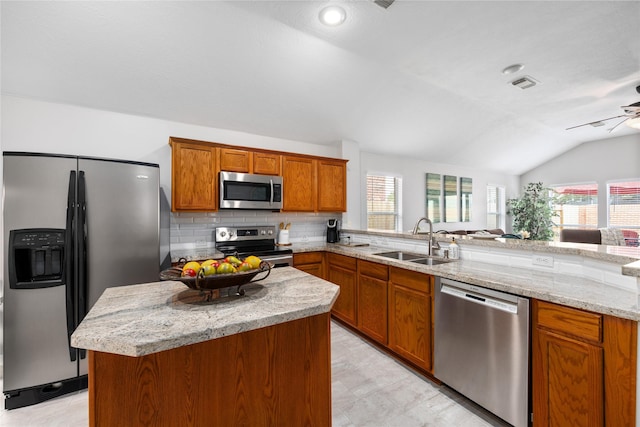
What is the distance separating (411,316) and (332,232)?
2044 mm

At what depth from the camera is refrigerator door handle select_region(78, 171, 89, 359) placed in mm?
2115

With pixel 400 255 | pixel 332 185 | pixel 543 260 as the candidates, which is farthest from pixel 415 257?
pixel 332 185

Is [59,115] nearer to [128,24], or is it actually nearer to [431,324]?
[128,24]

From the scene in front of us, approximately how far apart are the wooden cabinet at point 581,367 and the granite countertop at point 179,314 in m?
1.22

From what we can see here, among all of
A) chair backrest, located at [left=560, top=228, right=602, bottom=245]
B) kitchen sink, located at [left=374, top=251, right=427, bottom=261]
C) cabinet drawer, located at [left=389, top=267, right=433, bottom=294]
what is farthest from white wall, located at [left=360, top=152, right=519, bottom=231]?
cabinet drawer, located at [left=389, top=267, right=433, bottom=294]

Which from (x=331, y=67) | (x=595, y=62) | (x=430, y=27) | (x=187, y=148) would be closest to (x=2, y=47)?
(x=187, y=148)

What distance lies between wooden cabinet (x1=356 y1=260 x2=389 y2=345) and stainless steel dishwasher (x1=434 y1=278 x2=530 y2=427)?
1.93 ft

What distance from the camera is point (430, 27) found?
2420 millimetres

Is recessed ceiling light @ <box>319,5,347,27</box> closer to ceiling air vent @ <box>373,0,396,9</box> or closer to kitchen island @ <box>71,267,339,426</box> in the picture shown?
ceiling air vent @ <box>373,0,396,9</box>

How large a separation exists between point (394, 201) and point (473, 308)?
3.78 metres

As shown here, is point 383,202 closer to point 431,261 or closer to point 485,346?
point 431,261

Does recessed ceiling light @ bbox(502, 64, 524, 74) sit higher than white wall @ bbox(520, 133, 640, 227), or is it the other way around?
recessed ceiling light @ bbox(502, 64, 524, 74)

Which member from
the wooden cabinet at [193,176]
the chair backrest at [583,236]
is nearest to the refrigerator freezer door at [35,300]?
the wooden cabinet at [193,176]

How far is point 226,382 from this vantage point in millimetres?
1151
